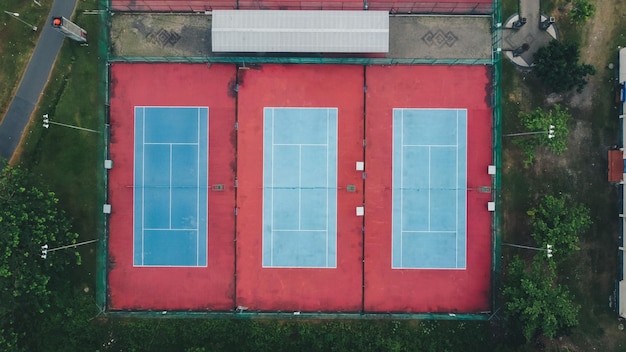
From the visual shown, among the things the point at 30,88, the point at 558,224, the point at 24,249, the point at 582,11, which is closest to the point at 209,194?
the point at 24,249

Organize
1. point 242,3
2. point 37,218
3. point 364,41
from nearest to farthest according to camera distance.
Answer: point 37,218
point 364,41
point 242,3

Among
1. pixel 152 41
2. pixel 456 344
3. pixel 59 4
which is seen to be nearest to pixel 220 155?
pixel 152 41

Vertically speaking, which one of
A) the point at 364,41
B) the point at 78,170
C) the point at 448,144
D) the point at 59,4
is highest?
the point at 59,4

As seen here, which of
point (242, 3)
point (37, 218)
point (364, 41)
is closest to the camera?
point (37, 218)

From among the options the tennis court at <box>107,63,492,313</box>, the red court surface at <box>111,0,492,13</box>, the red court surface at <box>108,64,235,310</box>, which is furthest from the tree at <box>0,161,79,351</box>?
the red court surface at <box>111,0,492,13</box>

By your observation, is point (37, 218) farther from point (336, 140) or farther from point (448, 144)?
point (448, 144)

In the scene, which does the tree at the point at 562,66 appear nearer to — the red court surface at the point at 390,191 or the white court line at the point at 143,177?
the red court surface at the point at 390,191

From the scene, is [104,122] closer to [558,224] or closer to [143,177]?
[143,177]
